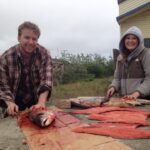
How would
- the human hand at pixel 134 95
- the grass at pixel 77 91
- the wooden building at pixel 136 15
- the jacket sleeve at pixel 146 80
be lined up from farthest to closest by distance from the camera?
the wooden building at pixel 136 15, the grass at pixel 77 91, the jacket sleeve at pixel 146 80, the human hand at pixel 134 95

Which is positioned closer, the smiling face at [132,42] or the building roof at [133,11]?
the smiling face at [132,42]

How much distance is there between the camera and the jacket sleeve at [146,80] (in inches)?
207

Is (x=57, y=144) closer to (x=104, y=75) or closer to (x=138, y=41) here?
(x=138, y=41)

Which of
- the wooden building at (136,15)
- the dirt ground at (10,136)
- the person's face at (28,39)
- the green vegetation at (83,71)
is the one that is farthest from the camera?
the green vegetation at (83,71)

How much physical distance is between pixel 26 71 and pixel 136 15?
14.0m

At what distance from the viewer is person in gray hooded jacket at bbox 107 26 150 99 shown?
17.7 feet

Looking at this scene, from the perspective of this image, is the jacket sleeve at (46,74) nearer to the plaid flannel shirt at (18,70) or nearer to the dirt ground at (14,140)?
the plaid flannel shirt at (18,70)

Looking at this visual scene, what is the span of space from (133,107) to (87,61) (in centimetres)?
1867

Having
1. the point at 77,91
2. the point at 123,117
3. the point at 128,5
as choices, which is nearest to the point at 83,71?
the point at 128,5

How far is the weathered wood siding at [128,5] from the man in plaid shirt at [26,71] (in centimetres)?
1300

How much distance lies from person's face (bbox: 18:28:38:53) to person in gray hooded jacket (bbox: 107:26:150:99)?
1.45 metres

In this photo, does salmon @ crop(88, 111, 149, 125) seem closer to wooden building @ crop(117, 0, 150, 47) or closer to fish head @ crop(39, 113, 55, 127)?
fish head @ crop(39, 113, 55, 127)

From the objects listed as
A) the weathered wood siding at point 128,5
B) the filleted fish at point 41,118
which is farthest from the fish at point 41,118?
the weathered wood siding at point 128,5

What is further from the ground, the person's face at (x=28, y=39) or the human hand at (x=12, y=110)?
the person's face at (x=28, y=39)
